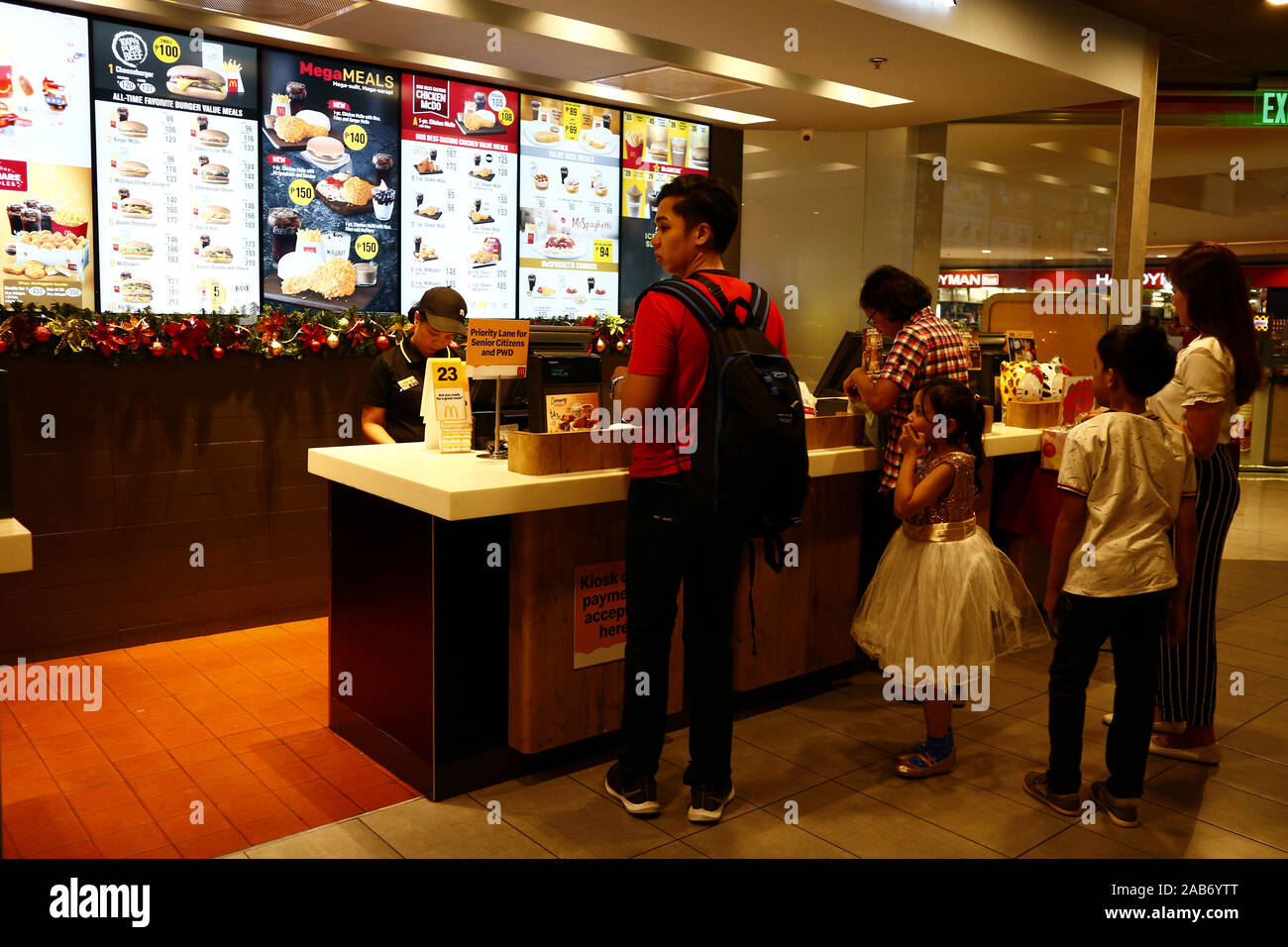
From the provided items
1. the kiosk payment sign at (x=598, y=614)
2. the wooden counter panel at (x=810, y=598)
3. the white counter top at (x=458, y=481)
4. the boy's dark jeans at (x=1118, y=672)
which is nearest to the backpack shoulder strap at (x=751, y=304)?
the white counter top at (x=458, y=481)

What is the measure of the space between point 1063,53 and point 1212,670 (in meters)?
3.53

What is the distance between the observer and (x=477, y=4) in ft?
15.9

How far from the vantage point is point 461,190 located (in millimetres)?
5871

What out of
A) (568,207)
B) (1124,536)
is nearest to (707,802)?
(1124,536)

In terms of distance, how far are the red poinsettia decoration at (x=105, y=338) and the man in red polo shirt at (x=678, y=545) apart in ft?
9.01

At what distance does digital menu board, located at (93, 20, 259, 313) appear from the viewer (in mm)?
4656

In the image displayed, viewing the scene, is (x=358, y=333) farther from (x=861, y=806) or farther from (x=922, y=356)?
(x=861, y=806)

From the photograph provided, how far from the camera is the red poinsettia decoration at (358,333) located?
17.4 ft

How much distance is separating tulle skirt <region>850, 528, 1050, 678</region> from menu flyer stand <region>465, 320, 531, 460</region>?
1.39 metres

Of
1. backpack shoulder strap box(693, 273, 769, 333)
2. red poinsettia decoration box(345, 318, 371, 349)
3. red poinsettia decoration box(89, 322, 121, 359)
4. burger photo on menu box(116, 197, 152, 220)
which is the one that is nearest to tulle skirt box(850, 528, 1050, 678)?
backpack shoulder strap box(693, 273, 769, 333)

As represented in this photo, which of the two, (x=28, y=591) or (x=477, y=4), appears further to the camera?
(x=477, y=4)
